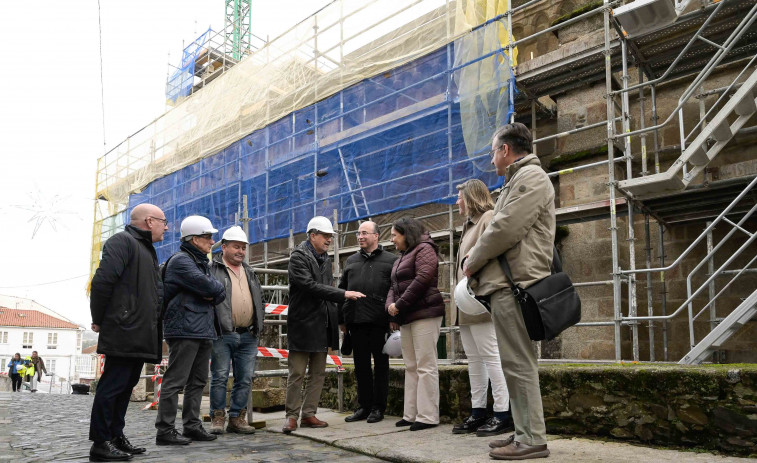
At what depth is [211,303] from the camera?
16.3ft

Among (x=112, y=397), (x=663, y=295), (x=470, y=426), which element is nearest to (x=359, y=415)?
(x=470, y=426)

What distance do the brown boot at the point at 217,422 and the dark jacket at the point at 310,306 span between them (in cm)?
84

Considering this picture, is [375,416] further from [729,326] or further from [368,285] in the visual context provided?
[729,326]

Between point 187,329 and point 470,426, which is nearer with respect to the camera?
point 470,426

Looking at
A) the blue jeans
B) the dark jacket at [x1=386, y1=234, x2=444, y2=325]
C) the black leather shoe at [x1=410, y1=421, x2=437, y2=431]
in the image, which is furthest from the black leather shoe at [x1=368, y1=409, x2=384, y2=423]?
the blue jeans

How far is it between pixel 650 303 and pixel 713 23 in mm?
3614

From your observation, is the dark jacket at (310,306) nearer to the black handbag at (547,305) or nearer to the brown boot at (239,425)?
the brown boot at (239,425)

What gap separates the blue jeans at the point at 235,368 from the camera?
17.4 ft

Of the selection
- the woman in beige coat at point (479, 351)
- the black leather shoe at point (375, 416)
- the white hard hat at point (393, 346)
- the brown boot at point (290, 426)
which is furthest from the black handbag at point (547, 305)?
the brown boot at point (290, 426)

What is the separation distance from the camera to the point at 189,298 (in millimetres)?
4891

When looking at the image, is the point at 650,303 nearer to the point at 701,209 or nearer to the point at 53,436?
the point at 701,209

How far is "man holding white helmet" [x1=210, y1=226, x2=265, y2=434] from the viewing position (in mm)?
5289

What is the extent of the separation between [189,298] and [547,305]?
114 inches

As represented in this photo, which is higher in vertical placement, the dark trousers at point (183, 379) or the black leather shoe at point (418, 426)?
the dark trousers at point (183, 379)
